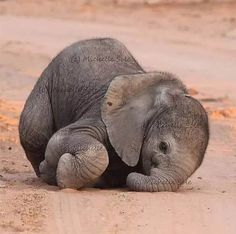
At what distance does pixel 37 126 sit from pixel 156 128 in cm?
152

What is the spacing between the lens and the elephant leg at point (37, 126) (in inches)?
402

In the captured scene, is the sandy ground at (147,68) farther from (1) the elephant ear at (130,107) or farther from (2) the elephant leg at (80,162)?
(1) the elephant ear at (130,107)

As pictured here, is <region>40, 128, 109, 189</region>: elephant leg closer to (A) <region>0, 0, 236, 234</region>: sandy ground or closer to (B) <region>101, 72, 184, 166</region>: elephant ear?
(A) <region>0, 0, 236, 234</region>: sandy ground

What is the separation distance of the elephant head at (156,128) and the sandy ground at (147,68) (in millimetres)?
206

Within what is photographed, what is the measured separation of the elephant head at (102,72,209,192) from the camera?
28.9ft

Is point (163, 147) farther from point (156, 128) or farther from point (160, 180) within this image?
point (160, 180)

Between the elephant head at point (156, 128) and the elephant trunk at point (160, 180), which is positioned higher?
the elephant head at point (156, 128)

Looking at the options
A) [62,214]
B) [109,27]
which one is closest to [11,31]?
[109,27]

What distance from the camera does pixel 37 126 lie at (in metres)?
10.2

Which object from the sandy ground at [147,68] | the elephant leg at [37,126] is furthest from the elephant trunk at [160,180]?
the elephant leg at [37,126]

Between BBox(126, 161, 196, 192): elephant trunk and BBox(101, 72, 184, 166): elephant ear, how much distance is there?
28cm

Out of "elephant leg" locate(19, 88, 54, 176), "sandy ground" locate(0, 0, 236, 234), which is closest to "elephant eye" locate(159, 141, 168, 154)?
"sandy ground" locate(0, 0, 236, 234)

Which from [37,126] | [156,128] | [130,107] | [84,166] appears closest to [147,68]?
[37,126]

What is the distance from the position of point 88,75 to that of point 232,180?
1.75 m
